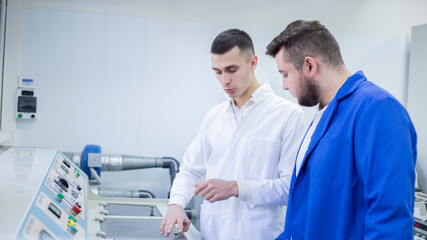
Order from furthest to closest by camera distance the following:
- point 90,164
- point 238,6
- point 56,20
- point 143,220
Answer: point 238,6 → point 56,20 → point 90,164 → point 143,220

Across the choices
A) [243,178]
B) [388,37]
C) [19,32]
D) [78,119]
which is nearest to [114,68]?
[78,119]

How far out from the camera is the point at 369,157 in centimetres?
82

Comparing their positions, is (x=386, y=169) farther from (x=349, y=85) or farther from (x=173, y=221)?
(x=173, y=221)

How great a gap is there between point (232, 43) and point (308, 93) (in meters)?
0.46

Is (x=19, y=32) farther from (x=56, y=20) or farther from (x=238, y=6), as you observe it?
(x=238, y=6)

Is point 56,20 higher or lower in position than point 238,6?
lower

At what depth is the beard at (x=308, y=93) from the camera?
1059 mm

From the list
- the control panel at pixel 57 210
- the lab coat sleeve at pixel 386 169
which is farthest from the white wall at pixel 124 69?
the lab coat sleeve at pixel 386 169

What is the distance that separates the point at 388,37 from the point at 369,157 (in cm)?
271

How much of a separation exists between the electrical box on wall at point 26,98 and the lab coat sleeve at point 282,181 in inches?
74.6

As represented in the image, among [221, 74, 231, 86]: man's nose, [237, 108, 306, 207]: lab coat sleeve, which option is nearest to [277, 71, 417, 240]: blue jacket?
[237, 108, 306, 207]: lab coat sleeve

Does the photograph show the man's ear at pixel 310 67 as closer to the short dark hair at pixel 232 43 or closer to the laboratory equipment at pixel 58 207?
the short dark hair at pixel 232 43

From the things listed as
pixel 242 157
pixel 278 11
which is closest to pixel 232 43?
pixel 242 157

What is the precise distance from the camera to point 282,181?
1.31m
